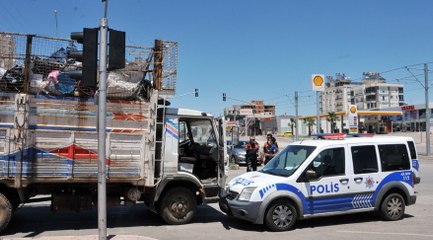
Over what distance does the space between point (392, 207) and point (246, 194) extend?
10.2 ft

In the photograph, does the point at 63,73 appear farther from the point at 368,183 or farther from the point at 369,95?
the point at 369,95

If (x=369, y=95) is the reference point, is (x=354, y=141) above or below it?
below

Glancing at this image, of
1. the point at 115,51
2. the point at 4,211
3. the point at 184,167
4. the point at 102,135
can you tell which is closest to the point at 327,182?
the point at 184,167

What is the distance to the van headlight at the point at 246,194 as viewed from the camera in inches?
301

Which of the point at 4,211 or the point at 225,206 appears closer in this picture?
the point at 4,211

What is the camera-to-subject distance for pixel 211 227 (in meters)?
8.15

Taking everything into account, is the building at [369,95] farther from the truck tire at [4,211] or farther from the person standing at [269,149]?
the truck tire at [4,211]

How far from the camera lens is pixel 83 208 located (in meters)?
7.73

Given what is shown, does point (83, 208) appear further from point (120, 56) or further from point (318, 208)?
point (318, 208)

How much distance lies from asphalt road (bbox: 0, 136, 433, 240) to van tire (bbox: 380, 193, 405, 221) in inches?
5.4

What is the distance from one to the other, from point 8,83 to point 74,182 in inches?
81.1

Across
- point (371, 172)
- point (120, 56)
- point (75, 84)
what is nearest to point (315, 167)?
point (371, 172)

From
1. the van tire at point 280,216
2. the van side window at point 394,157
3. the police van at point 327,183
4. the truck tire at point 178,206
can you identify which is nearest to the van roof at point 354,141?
the police van at point 327,183

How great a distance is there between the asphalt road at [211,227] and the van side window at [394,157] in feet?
3.60
